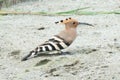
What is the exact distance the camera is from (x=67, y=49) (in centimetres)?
763

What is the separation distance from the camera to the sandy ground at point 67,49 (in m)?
6.29

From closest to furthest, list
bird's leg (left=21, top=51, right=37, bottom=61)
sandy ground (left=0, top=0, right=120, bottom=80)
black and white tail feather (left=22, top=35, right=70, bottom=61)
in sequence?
1. sandy ground (left=0, top=0, right=120, bottom=80)
2. black and white tail feather (left=22, top=35, right=70, bottom=61)
3. bird's leg (left=21, top=51, right=37, bottom=61)

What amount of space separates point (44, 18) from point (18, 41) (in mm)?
1979

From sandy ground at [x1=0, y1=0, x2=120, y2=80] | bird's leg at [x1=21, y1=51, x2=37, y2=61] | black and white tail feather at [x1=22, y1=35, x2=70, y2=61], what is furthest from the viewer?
bird's leg at [x1=21, y1=51, x2=37, y2=61]

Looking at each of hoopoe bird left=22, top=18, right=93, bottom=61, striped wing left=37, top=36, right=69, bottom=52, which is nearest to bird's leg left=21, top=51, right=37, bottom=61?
hoopoe bird left=22, top=18, right=93, bottom=61

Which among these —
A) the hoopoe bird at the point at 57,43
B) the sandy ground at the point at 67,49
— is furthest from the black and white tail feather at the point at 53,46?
the sandy ground at the point at 67,49

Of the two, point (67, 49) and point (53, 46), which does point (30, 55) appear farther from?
point (67, 49)

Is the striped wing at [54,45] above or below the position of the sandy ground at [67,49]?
above

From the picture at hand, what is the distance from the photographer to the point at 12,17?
34.6 feet

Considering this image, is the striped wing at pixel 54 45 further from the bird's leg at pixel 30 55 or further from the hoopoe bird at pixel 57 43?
the bird's leg at pixel 30 55

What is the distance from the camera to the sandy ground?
6.29 metres

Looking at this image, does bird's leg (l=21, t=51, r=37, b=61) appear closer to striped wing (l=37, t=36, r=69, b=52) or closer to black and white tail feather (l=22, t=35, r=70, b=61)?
black and white tail feather (l=22, t=35, r=70, b=61)

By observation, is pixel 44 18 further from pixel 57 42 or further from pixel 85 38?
pixel 57 42

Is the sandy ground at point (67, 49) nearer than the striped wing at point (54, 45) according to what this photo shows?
Yes
